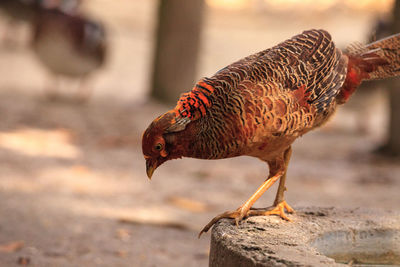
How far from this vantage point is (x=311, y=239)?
7.50 feet

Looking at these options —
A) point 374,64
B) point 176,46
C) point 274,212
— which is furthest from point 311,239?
point 176,46

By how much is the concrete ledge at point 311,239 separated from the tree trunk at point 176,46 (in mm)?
4983

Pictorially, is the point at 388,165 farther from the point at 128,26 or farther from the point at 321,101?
the point at 128,26

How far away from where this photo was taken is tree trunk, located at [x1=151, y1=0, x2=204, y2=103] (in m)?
7.32

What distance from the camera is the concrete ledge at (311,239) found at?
199 cm

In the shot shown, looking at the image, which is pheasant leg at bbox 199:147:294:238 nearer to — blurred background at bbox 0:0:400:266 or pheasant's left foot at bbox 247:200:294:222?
pheasant's left foot at bbox 247:200:294:222

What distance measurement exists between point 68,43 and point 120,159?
2223mm

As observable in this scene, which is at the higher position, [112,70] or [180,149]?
[180,149]

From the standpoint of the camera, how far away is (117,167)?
506 centimetres

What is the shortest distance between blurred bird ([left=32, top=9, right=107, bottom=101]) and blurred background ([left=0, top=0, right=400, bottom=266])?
14 mm

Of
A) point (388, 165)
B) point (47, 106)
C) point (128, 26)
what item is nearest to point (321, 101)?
point (388, 165)

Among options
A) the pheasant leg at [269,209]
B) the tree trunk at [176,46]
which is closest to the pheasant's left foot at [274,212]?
the pheasant leg at [269,209]

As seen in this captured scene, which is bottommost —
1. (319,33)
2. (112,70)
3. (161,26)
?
(112,70)

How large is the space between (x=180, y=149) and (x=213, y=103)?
0.22 metres
